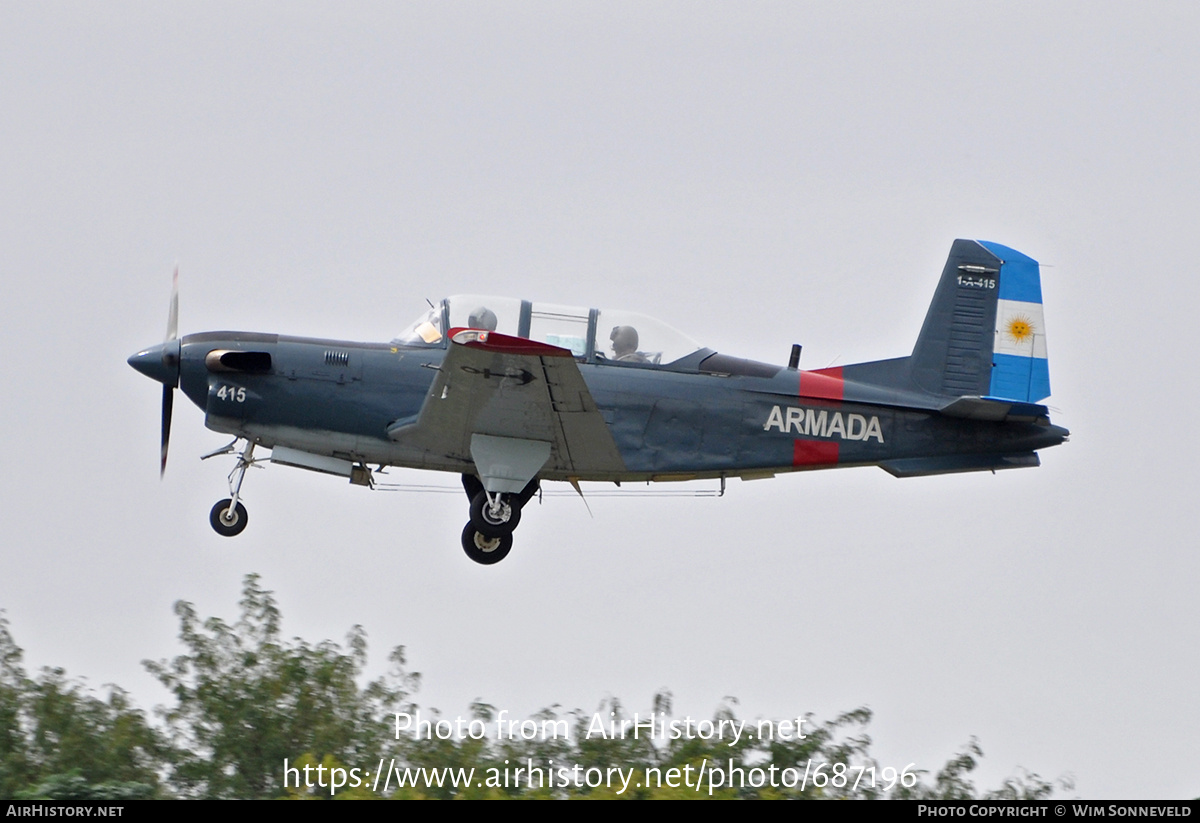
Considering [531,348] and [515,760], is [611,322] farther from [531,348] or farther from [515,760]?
[515,760]

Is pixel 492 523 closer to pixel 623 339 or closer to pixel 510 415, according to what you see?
pixel 510 415

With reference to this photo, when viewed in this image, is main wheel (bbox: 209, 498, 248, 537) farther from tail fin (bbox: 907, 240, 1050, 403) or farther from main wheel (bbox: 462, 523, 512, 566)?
tail fin (bbox: 907, 240, 1050, 403)

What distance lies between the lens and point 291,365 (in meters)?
15.4

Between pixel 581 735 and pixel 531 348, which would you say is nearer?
pixel 531 348

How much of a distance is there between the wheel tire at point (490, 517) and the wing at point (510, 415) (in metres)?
0.28

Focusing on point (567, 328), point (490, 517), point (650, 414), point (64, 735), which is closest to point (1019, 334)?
point (650, 414)

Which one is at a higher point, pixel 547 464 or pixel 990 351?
pixel 990 351

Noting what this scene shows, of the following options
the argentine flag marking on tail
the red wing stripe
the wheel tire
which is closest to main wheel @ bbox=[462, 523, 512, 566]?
the wheel tire

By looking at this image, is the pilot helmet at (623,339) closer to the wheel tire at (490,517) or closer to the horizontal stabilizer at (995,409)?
the wheel tire at (490,517)

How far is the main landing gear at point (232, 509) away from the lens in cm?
1575

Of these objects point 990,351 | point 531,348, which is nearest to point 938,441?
point 990,351

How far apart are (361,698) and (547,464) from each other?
498 centimetres

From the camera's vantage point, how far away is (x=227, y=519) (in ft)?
51.8
